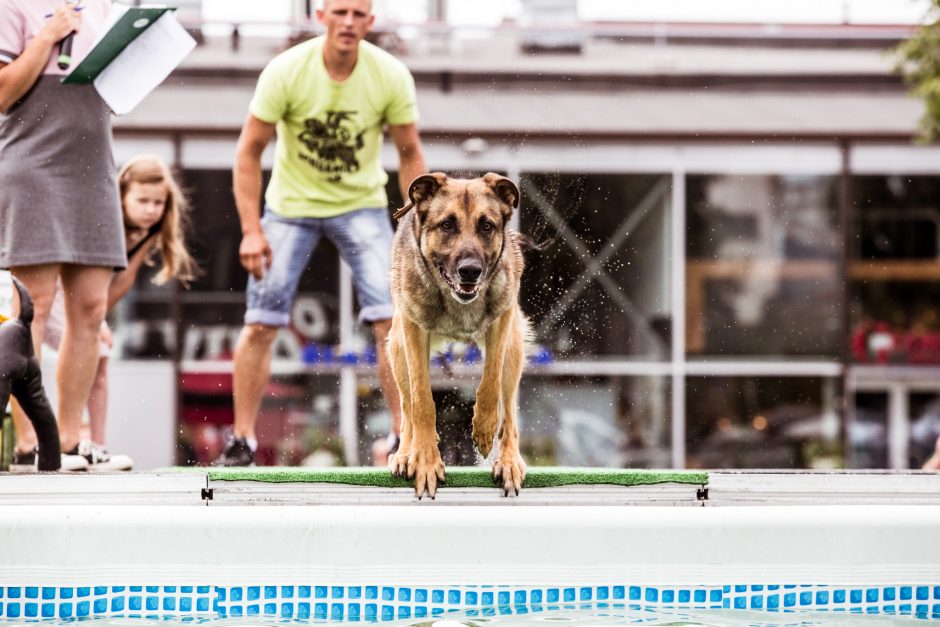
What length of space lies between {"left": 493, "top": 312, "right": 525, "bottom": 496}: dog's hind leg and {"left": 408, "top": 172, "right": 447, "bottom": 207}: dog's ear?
2.01 ft

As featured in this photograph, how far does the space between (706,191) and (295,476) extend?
11.2m

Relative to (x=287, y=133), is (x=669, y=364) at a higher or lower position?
lower

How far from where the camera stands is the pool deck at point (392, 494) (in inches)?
156

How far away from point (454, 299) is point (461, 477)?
0.60 metres

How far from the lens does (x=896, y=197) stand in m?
14.8

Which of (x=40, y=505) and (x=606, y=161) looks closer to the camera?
(x=40, y=505)

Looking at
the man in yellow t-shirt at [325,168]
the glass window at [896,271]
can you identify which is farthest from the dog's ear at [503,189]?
the glass window at [896,271]

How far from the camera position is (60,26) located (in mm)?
4938

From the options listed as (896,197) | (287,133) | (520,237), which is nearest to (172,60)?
(287,133)

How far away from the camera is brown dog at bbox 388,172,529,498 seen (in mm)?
3947

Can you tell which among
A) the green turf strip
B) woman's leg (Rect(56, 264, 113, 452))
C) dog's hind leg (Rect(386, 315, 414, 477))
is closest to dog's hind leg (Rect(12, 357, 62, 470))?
woman's leg (Rect(56, 264, 113, 452))

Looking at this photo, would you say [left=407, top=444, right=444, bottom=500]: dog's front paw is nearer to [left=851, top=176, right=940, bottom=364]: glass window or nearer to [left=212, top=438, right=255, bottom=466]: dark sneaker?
[left=212, top=438, right=255, bottom=466]: dark sneaker

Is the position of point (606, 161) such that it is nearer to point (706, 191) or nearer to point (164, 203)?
point (706, 191)

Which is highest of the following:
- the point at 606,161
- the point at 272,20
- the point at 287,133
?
the point at 272,20
